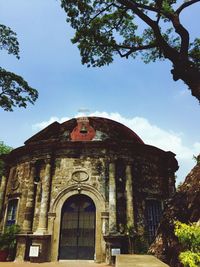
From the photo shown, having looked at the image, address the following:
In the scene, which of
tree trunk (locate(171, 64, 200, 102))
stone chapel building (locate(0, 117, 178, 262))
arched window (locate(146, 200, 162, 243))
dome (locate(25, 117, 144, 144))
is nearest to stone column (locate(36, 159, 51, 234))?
stone chapel building (locate(0, 117, 178, 262))

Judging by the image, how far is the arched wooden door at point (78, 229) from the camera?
40.5 ft

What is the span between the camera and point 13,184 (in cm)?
1500

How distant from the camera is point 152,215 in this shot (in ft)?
45.9

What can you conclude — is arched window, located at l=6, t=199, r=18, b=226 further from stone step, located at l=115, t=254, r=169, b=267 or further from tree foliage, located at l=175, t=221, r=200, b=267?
tree foliage, located at l=175, t=221, r=200, b=267

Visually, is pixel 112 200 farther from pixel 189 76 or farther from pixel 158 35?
pixel 158 35

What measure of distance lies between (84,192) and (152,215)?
397 centimetres

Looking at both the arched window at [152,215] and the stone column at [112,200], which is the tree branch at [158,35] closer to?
the stone column at [112,200]

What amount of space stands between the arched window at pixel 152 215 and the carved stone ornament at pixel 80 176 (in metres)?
3.71

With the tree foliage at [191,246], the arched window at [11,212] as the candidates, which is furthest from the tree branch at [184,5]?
the arched window at [11,212]

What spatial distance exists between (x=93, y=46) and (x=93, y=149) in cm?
546

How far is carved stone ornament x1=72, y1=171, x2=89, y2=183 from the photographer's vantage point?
13.5 m

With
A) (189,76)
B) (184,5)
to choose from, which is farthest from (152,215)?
(184,5)

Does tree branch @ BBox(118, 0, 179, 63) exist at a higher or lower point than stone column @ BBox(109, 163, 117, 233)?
higher

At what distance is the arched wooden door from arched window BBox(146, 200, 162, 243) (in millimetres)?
3019
